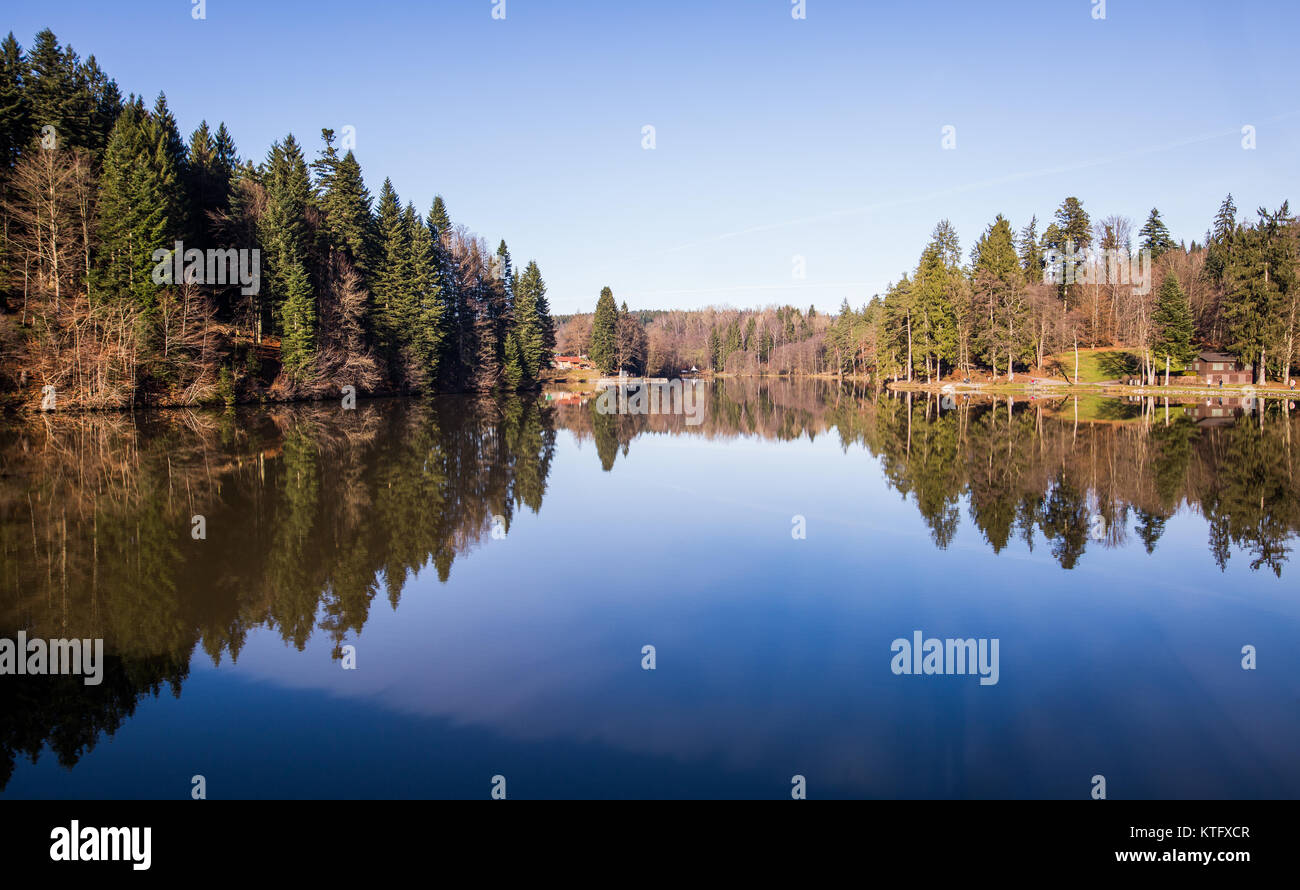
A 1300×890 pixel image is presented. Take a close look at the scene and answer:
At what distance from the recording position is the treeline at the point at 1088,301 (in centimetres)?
5516

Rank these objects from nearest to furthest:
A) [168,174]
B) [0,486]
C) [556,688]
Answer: [556,688] → [0,486] → [168,174]

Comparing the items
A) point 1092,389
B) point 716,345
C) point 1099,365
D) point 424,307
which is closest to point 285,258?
point 424,307

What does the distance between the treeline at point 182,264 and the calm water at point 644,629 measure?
2121 cm

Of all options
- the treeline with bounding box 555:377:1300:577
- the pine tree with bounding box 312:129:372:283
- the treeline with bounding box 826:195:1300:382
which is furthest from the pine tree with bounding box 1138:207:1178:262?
the pine tree with bounding box 312:129:372:283

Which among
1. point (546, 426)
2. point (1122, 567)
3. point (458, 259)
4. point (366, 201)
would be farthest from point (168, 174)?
point (1122, 567)

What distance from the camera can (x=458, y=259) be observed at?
6756cm

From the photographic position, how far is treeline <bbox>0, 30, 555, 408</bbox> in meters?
35.0

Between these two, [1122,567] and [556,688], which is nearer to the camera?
[556,688]

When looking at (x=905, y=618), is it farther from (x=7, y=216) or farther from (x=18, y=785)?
(x=7, y=216)

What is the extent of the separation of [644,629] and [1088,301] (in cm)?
8427

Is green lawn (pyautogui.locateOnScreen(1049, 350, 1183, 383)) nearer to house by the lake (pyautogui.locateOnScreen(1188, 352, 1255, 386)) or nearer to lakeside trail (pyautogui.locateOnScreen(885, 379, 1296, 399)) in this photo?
lakeside trail (pyautogui.locateOnScreen(885, 379, 1296, 399))

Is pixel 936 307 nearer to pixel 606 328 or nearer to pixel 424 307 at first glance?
pixel 606 328

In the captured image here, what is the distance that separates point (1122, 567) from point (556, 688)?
347 inches

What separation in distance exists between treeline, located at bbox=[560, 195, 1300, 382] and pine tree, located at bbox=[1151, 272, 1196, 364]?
95mm
